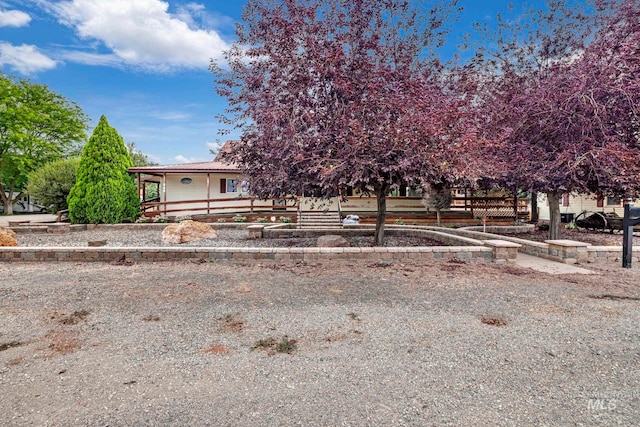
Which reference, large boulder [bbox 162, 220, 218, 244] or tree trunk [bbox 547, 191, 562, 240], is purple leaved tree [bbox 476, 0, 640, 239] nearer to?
tree trunk [bbox 547, 191, 562, 240]

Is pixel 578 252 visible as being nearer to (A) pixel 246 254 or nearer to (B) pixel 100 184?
(A) pixel 246 254

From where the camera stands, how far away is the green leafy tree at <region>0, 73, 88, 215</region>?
87.1ft

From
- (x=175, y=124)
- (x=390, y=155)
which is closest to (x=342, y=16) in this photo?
(x=390, y=155)

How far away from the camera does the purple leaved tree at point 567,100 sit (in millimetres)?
7426

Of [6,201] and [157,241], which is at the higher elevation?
[6,201]

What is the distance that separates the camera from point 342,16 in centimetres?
764

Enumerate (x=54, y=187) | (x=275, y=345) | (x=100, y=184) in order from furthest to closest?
(x=54, y=187) < (x=100, y=184) < (x=275, y=345)

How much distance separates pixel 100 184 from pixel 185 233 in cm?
642

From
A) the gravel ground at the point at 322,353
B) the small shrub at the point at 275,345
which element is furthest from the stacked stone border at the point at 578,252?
the small shrub at the point at 275,345

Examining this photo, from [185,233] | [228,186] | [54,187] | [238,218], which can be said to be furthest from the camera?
[228,186]

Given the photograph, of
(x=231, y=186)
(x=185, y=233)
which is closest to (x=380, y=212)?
(x=185, y=233)

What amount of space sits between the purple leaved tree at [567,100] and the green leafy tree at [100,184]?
14315mm

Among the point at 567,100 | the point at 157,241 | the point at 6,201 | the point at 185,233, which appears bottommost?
the point at 157,241

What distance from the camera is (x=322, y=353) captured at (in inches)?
119
